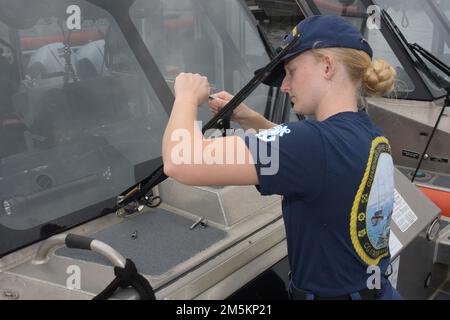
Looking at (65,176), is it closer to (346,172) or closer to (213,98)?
(213,98)

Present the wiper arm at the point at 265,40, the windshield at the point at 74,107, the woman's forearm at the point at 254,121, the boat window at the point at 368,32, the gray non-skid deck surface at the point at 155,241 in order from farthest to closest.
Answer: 1. the boat window at the point at 368,32
2. the wiper arm at the point at 265,40
3. the woman's forearm at the point at 254,121
4. the windshield at the point at 74,107
5. the gray non-skid deck surface at the point at 155,241

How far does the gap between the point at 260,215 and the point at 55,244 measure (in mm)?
659

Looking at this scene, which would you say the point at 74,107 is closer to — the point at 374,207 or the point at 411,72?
the point at 374,207

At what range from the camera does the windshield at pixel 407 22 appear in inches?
123

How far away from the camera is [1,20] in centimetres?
152

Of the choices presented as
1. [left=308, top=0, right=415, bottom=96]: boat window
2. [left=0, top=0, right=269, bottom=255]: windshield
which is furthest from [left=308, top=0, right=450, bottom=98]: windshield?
[left=0, top=0, right=269, bottom=255]: windshield

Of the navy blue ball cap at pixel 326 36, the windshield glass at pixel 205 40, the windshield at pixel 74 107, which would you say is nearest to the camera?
the navy blue ball cap at pixel 326 36

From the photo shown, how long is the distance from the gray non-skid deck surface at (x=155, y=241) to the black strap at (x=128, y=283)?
0.41 feet

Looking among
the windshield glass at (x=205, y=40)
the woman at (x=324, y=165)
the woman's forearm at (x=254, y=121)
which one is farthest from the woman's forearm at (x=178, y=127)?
the windshield glass at (x=205, y=40)

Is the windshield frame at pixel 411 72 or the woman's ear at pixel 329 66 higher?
the woman's ear at pixel 329 66

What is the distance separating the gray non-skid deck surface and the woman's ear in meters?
0.58

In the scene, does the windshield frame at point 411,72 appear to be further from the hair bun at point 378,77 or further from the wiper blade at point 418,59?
the hair bun at point 378,77

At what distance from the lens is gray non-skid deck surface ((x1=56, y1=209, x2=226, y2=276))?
1367 mm
